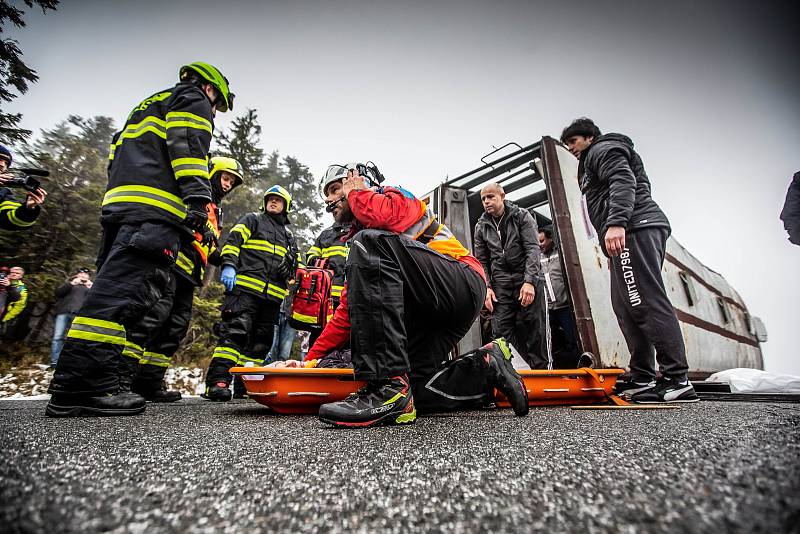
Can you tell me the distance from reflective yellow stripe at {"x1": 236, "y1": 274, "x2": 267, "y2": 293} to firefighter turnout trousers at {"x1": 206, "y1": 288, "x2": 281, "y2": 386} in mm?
65

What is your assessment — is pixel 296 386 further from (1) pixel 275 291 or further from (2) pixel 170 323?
(1) pixel 275 291

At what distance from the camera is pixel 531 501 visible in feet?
1.52

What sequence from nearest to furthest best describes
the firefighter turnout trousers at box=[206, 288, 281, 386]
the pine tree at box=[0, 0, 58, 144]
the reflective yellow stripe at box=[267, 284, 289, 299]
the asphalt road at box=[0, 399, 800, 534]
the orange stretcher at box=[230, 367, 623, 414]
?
the asphalt road at box=[0, 399, 800, 534] → the orange stretcher at box=[230, 367, 623, 414] → the firefighter turnout trousers at box=[206, 288, 281, 386] → the reflective yellow stripe at box=[267, 284, 289, 299] → the pine tree at box=[0, 0, 58, 144]

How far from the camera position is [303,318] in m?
3.66

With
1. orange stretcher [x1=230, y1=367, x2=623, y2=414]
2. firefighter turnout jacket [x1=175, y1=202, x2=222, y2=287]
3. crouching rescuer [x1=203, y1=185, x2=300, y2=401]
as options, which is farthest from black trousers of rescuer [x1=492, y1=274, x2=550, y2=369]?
firefighter turnout jacket [x1=175, y1=202, x2=222, y2=287]

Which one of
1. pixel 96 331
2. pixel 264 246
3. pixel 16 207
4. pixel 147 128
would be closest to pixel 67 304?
pixel 16 207

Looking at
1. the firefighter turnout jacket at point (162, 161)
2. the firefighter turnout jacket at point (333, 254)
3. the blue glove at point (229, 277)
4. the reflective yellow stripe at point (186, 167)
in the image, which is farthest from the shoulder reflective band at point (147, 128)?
the firefighter turnout jacket at point (333, 254)

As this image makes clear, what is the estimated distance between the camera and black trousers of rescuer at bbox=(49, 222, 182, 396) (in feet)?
5.39

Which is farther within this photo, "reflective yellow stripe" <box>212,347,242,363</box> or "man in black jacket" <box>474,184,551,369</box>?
"man in black jacket" <box>474,184,551,369</box>

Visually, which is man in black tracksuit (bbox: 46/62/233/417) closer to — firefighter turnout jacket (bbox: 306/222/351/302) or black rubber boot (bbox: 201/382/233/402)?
black rubber boot (bbox: 201/382/233/402)

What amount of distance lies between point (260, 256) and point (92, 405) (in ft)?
6.74

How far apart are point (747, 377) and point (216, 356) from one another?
440 cm

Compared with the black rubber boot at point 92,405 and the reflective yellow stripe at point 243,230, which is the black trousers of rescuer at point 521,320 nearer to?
the reflective yellow stripe at point 243,230

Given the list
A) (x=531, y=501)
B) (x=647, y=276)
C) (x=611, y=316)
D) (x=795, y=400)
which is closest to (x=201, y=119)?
(x=531, y=501)
